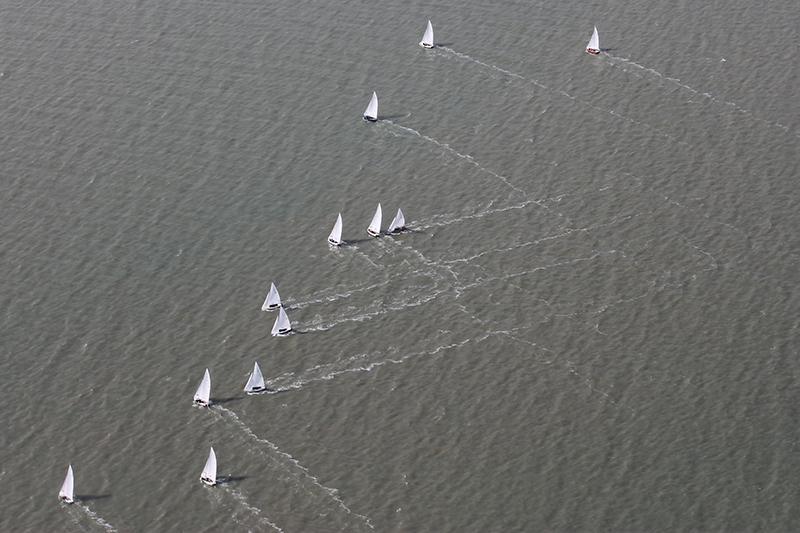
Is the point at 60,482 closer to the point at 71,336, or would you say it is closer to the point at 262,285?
the point at 71,336

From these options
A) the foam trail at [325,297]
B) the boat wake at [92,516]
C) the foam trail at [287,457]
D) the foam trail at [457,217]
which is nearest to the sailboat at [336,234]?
the foam trail at [325,297]

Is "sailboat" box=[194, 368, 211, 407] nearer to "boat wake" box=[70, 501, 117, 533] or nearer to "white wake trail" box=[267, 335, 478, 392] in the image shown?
"white wake trail" box=[267, 335, 478, 392]

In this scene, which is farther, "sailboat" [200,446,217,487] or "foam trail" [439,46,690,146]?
"foam trail" [439,46,690,146]

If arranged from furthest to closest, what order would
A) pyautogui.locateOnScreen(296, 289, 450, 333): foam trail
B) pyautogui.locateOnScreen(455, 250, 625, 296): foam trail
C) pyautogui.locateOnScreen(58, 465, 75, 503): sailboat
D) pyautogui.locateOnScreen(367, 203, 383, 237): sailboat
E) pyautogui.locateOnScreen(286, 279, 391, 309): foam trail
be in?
1. pyautogui.locateOnScreen(367, 203, 383, 237): sailboat
2. pyautogui.locateOnScreen(455, 250, 625, 296): foam trail
3. pyautogui.locateOnScreen(286, 279, 391, 309): foam trail
4. pyautogui.locateOnScreen(296, 289, 450, 333): foam trail
5. pyautogui.locateOnScreen(58, 465, 75, 503): sailboat

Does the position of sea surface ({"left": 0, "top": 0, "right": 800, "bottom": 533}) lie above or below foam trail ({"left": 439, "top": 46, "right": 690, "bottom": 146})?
below

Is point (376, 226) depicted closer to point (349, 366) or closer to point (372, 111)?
point (349, 366)

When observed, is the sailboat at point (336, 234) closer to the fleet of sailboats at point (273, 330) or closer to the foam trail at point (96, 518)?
the fleet of sailboats at point (273, 330)

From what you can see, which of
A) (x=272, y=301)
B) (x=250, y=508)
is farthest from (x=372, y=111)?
(x=250, y=508)

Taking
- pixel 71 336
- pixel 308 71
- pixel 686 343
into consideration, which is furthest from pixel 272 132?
pixel 686 343

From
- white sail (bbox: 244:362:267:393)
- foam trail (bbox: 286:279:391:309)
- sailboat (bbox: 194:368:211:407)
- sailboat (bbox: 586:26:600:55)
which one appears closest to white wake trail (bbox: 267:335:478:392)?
white sail (bbox: 244:362:267:393)
